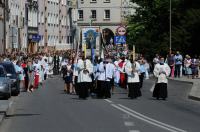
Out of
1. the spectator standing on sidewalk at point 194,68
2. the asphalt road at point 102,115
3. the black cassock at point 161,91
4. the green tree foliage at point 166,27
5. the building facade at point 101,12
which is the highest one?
the building facade at point 101,12

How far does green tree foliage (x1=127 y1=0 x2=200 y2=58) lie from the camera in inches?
2685

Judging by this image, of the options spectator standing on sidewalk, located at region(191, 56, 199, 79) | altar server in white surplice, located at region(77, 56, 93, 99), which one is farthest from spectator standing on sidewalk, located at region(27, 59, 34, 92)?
spectator standing on sidewalk, located at region(191, 56, 199, 79)

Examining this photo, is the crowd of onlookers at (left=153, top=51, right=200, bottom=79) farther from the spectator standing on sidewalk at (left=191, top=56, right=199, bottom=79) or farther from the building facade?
the building facade

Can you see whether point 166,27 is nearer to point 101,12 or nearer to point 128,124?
point 128,124

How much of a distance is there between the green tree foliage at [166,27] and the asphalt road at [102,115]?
118 ft

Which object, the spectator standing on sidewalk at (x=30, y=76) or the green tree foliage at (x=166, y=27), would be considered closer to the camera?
the spectator standing on sidewalk at (x=30, y=76)

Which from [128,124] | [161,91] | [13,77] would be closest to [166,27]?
[13,77]

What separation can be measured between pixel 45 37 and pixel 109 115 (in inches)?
3205

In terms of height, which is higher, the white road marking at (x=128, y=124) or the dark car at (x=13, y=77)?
the dark car at (x=13, y=77)

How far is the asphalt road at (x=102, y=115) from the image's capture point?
18.8 m

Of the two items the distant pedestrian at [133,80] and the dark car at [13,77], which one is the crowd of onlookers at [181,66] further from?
the distant pedestrian at [133,80]

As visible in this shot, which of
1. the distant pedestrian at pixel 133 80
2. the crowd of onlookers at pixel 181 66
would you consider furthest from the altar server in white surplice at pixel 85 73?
the crowd of onlookers at pixel 181 66

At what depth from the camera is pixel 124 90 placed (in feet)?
132

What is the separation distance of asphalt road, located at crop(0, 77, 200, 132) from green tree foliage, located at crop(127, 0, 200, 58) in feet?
118
